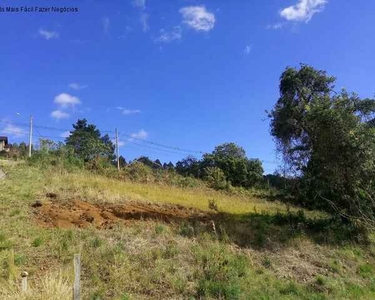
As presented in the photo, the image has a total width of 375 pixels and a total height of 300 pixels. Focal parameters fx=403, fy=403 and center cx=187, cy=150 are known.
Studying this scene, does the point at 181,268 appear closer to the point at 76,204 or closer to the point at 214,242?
the point at 214,242

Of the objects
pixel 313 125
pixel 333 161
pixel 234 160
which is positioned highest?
pixel 234 160

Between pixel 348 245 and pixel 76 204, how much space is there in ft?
25.1

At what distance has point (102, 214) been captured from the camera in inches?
423

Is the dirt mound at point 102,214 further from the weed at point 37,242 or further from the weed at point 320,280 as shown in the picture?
the weed at point 320,280

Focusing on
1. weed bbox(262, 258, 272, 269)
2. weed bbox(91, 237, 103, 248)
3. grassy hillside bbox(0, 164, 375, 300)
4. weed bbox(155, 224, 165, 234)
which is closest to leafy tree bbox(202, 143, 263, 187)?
grassy hillside bbox(0, 164, 375, 300)

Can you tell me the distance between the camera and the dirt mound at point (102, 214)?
984 centimetres

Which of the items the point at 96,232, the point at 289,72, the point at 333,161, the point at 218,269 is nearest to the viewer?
the point at 218,269

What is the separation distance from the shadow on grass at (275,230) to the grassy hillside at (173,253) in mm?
31

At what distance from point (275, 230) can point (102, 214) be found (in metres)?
4.87

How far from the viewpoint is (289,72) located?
77.9 feet

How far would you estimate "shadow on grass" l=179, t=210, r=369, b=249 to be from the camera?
33.2 ft

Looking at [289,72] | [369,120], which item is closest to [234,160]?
[289,72]

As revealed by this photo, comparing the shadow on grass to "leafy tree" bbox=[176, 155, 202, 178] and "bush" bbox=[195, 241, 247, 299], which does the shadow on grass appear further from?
"leafy tree" bbox=[176, 155, 202, 178]

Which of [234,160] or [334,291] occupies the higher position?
[234,160]
